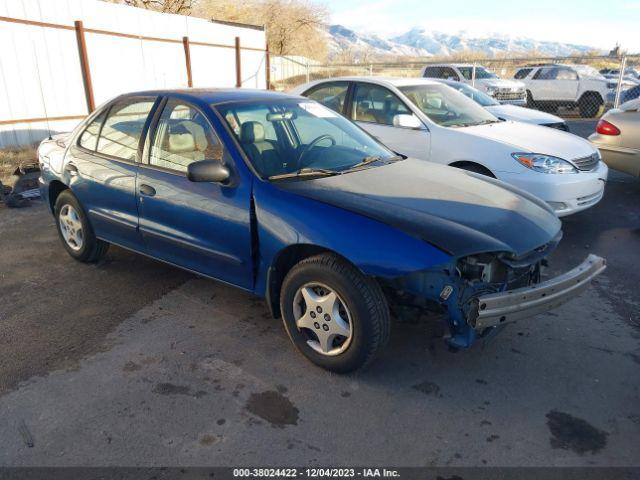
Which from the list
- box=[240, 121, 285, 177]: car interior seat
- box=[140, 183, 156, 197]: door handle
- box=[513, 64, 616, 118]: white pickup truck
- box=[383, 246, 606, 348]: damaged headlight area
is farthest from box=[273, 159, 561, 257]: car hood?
box=[513, 64, 616, 118]: white pickup truck

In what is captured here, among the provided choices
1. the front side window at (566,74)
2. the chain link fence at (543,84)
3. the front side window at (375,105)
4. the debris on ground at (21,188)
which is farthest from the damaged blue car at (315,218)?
the front side window at (566,74)

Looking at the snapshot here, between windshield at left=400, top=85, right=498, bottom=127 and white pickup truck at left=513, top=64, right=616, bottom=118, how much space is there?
1130cm

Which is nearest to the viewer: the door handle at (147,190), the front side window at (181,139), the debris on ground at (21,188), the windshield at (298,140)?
the windshield at (298,140)

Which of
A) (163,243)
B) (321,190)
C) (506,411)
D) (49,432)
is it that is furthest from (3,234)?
(506,411)

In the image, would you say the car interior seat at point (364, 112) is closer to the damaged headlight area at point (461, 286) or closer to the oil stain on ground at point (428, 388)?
the damaged headlight area at point (461, 286)

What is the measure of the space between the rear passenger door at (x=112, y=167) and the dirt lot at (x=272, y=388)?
1.82 feet

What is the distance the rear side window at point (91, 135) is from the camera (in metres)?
4.39

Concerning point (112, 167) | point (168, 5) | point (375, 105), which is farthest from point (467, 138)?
point (168, 5)

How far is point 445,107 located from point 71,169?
4333 mm

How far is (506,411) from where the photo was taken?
2.77 meters

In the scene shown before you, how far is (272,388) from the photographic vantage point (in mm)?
2943

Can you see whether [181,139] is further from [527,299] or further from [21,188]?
[21,188]

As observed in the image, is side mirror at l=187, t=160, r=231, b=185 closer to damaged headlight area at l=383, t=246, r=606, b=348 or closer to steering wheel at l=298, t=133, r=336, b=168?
steering wheel at l=298, t=133, r=336, b=168

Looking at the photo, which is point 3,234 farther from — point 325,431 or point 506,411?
point 506,411
